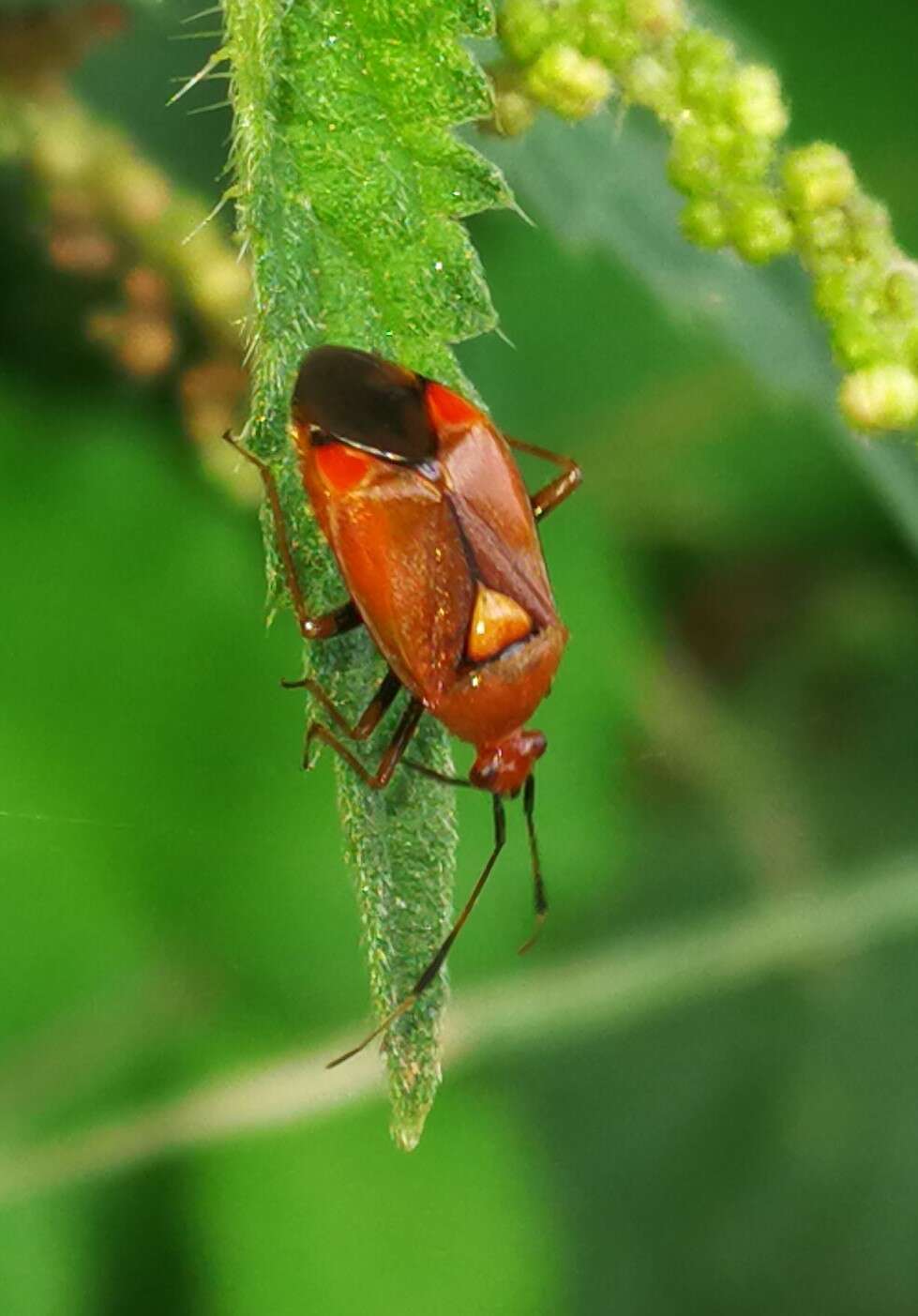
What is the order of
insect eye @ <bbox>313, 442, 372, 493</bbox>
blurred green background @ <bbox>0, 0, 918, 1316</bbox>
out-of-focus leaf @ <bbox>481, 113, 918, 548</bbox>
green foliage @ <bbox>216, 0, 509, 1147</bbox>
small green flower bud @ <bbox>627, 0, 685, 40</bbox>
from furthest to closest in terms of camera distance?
blurred green background @ <bbox>0, 0, 918, 1316</bbox> → out-of-focus leaf @ <bbox>481, 113, 918, 548</bbox> → insect eye @ <bbox>313, 442, 372, 493</bbox> → small green flower bud @ <bbox>627, 0, 685, 40</bbox> → green foliage @ <bbox>216, 0, 509, 1147</bbox>

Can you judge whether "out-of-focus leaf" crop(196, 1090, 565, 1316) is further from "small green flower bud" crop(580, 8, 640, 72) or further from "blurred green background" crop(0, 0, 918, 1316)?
"small green flower bud" crop(580, 8, 640, 72)

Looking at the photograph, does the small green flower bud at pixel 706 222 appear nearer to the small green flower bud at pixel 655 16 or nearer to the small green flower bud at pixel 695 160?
the small green flower bud at pixel 695 160

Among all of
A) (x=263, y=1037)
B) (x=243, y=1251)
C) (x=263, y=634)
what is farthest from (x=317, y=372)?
(x=243, y=1251)

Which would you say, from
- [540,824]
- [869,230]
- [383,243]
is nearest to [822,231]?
[869,230]

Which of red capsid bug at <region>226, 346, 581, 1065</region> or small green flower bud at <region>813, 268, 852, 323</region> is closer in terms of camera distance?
small green flower bud at <region>813, 268, 852, 323</region>

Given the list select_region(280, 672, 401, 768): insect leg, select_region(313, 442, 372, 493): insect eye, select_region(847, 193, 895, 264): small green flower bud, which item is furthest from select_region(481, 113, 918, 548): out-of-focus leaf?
select_region(280, 672, 401, 768): insect leg

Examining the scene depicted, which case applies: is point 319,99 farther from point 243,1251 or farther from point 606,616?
point 243,1251

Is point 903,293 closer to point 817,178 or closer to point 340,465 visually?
point 817,178
